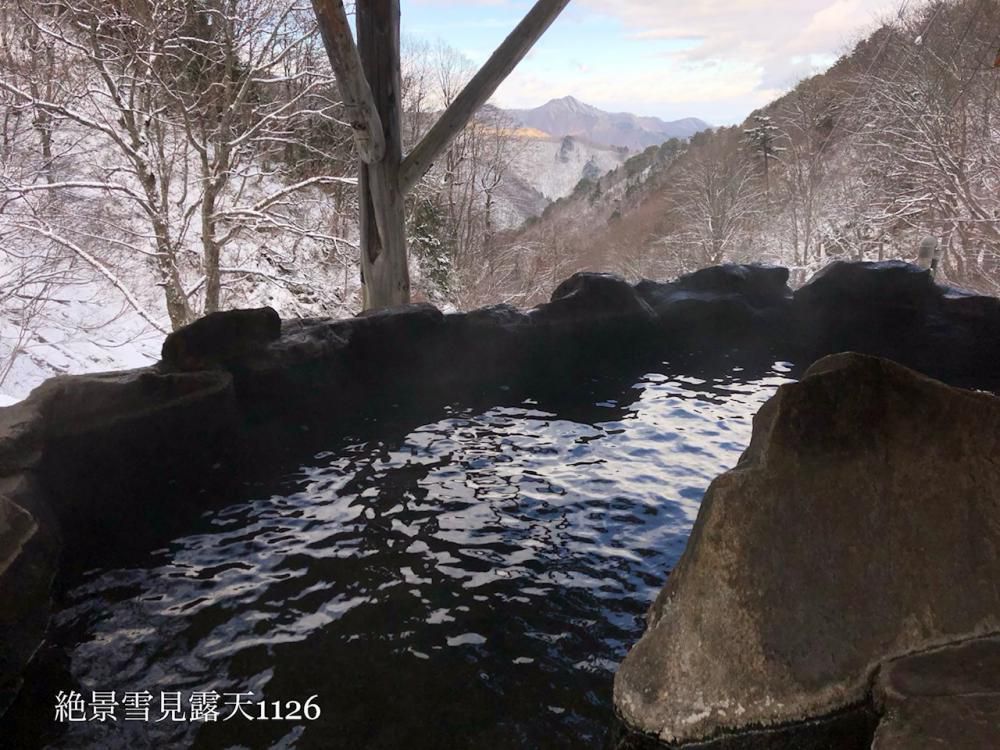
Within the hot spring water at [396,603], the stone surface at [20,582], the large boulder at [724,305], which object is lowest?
the hot spring water at [396,603]

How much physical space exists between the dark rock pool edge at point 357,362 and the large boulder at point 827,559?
2406mm

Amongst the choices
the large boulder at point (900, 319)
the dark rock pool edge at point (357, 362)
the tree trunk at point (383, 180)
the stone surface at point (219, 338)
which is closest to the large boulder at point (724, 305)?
the dark rock pool edge at point (357, 362)

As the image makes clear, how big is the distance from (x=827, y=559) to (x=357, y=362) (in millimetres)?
4209

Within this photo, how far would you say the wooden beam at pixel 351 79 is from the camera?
489 cm

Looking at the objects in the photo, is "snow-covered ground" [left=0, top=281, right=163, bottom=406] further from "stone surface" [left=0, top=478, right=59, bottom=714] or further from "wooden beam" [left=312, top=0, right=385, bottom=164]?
"stone surface" [left=0, top=478, right=59, bottom=714]

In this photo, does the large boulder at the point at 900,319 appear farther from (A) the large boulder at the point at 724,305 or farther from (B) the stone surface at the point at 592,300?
(B) the stone surface at the point at 592,300

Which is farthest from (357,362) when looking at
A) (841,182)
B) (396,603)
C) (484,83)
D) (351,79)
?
(841,182)

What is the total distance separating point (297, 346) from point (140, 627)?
2.83 metres

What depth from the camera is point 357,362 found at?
18.6ft

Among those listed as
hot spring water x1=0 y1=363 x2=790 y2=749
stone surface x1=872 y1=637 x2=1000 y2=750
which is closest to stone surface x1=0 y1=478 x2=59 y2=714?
hot spring water x1=0 y1=363 x2=790 y2=749

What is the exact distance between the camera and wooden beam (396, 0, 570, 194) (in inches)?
213

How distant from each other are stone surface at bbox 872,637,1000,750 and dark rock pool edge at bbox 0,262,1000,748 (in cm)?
293

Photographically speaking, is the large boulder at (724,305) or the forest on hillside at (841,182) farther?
the forest on hillside at (841,182)

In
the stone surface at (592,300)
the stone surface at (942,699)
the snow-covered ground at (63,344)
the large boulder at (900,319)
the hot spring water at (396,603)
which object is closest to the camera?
the stone surface at (942,699)
